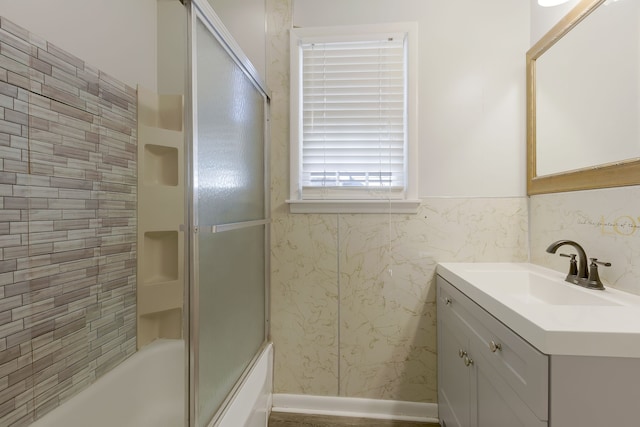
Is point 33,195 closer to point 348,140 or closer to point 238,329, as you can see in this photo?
point 238,329

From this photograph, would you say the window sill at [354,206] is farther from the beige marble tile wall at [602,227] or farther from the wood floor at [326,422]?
the wood floor at [326,422]

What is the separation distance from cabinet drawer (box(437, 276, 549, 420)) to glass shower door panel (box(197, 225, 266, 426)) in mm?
928

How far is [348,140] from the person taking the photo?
1.73 m

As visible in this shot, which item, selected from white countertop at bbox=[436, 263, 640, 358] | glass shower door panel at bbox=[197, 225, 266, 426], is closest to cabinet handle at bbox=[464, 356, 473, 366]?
white countertop at bbox=[436, 263, 640, 358]

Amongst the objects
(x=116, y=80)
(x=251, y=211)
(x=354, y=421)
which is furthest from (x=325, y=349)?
(x=116, y=80)

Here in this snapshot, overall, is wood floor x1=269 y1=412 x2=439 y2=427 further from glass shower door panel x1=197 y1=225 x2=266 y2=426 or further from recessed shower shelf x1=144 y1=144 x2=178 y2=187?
recessed shower shelf x1=144 y1=144 x2=178 y2=187

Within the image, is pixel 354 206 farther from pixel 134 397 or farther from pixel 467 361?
pixel 134 397

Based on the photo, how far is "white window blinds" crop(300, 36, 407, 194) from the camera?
170cm

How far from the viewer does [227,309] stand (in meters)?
1.20

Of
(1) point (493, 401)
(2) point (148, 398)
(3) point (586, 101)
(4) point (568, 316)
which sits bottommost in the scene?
(2) point (148, 398)

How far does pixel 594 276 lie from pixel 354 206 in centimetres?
104

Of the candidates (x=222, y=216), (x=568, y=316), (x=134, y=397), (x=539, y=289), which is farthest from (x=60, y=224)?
(x=539, y=289)

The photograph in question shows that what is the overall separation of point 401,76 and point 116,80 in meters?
1.43

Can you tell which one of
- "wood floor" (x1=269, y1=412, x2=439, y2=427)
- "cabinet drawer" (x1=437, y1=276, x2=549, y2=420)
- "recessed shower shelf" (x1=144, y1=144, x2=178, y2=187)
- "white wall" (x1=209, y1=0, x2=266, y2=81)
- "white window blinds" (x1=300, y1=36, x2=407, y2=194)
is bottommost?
"wood floor" (x1=269, y1=412, x2=439, y2=427)
